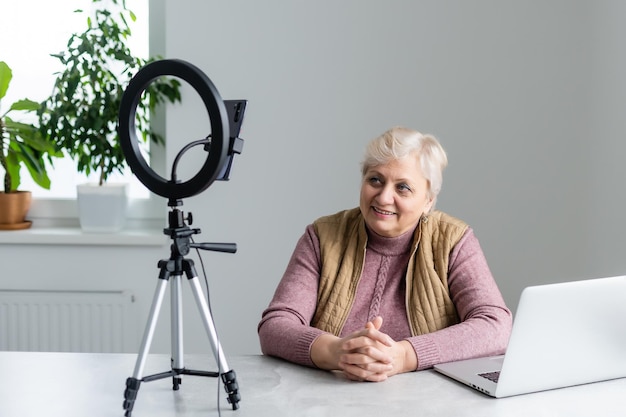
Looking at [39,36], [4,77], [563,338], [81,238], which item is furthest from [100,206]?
[563,338]

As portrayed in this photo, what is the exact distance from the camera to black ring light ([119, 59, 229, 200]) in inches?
57.1

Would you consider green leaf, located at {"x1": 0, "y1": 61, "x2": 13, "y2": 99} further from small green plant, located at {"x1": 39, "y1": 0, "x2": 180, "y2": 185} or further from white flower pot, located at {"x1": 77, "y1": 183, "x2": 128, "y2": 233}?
white flower pot, located at {"x1": 77, "y1": 183, "x2": 128, "y2": 233}

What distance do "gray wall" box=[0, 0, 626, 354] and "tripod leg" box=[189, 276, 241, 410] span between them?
1.73 meters

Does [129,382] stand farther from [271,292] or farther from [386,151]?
[271,292]

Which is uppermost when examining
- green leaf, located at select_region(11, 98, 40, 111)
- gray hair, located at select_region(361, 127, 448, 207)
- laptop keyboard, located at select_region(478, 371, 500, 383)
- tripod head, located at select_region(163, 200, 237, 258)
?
green leaf, located at select_region(11, 98, 40, 111)

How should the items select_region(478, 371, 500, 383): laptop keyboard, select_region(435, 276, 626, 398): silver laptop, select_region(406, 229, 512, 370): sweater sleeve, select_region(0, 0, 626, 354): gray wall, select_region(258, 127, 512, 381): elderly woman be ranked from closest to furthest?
select_region(435, 276, 626, 398): silver laptop
select_region(478, 371, 500, 383): laptop keyboard
select_region(406, 229, 512, 370): sweater sleeve
select_region(258, 127, 512, 381): elderly woman
select_region(0, 0, 626, 354): gray wall

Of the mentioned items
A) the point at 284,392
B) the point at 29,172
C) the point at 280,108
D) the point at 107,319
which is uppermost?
the point at 280,108

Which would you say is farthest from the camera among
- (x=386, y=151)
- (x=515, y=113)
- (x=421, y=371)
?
(x=515, y=113)

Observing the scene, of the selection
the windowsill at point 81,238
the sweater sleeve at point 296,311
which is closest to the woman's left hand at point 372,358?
the sweater sleeve at point 296,311

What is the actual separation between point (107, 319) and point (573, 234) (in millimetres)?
1889

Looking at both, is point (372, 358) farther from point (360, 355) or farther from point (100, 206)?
point (100, 206)

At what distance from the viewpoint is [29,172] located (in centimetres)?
342

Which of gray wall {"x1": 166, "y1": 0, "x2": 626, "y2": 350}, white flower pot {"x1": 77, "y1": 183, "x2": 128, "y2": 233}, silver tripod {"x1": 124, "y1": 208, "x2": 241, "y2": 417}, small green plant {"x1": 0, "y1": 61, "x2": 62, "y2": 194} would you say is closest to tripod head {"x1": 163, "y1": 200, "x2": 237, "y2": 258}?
silver tripod {"x1": 124, "y1": 208, "x2": 241, "y2": 417}

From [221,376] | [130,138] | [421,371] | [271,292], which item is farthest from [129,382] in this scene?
[271,292]
